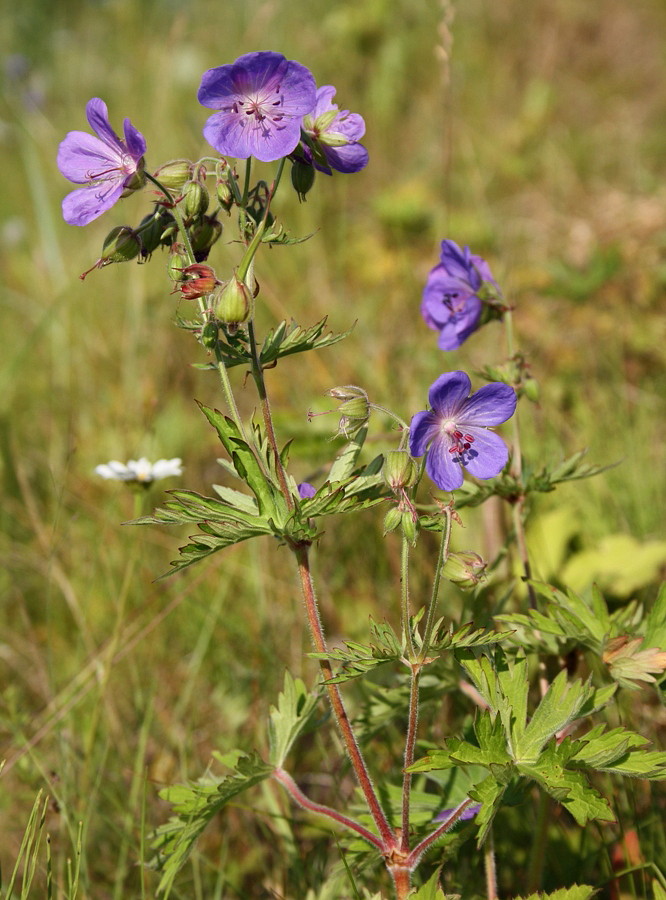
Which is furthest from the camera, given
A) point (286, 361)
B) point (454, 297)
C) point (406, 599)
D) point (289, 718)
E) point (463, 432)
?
point (286, 361)

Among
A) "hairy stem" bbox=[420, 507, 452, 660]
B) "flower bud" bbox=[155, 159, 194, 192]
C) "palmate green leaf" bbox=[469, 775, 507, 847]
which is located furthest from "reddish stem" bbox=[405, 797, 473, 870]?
"flower bud" bbox=[155, 159, 194, 192]

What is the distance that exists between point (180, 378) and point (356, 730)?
7.73 ft

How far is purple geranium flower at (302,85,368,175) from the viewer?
1.44 m

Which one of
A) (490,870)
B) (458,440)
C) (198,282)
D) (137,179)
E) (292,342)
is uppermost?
(137,179)

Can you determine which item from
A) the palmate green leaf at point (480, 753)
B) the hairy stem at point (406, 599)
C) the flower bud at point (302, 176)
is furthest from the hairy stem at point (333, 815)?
the flower bud at point (302, 176)

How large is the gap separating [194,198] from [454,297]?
0.73 m

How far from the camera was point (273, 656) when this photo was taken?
2367 mm

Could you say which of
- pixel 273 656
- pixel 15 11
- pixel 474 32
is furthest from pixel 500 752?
pixel 15 11

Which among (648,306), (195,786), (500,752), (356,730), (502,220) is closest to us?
(500,752)

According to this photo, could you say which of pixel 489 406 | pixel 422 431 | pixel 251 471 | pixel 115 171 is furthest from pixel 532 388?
pixel 115 171

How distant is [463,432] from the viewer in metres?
1.48

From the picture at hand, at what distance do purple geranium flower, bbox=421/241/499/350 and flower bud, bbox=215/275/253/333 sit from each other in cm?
63

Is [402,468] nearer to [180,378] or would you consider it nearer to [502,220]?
[180,378]

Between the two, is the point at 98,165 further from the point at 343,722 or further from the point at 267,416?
the point at 343,722
